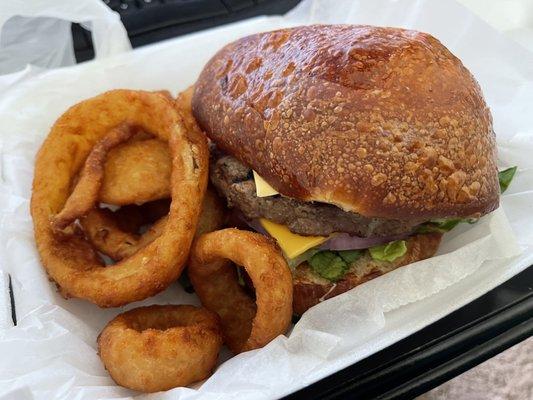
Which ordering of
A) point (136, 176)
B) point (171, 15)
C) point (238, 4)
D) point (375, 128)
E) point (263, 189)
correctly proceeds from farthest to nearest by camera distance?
point (238, 4)
point (171, 15)
point (136, 176)
point (263, 189)
point (375, 128)

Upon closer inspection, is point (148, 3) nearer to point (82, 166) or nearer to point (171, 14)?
point (171, 14)

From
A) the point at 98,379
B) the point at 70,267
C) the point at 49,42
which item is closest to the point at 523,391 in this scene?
the point at 98,379

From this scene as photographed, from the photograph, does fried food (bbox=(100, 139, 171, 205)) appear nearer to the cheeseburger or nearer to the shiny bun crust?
the cheeseburger

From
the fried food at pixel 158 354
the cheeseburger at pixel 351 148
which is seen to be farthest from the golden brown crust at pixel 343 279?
the fried food at pixel 158 354

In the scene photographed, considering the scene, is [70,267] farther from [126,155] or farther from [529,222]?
[529,222]

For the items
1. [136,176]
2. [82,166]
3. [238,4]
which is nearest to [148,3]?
[238,4]

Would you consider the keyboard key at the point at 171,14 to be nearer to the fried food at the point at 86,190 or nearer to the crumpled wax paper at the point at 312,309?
the crumpled wax paper at the point at 312,309

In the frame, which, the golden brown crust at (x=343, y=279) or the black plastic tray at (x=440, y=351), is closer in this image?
the black plastic tray at (x=440, y=351)
